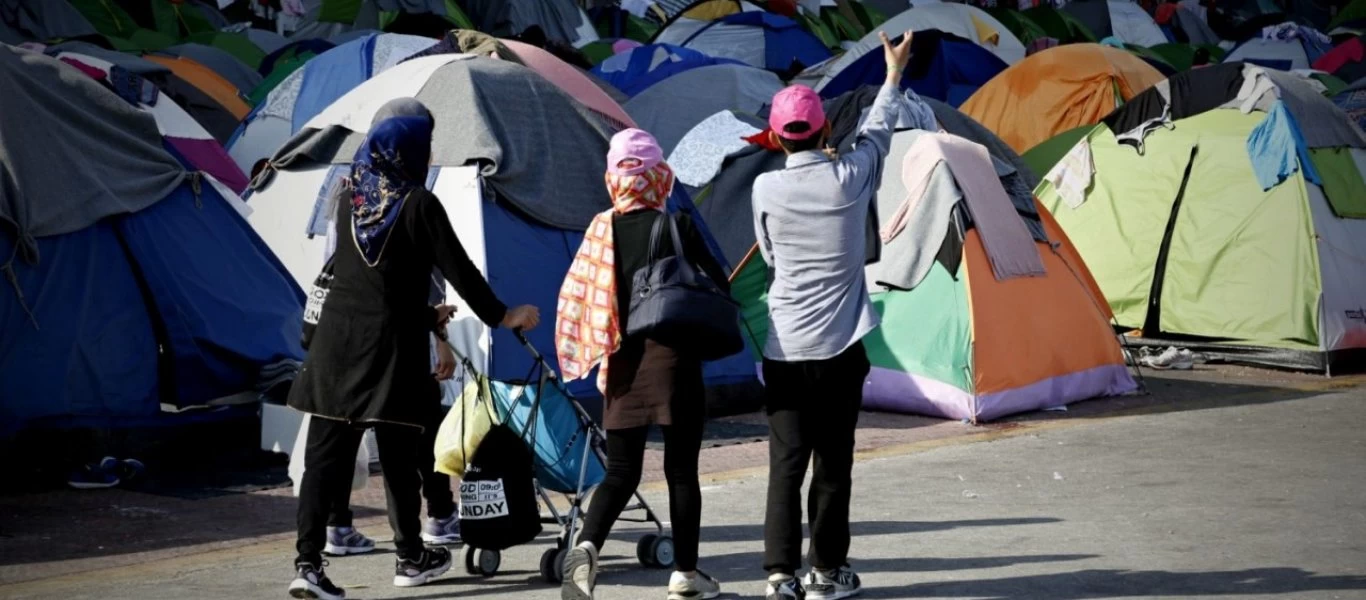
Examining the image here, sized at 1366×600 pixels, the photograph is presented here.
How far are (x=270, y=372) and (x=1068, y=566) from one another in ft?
14.6

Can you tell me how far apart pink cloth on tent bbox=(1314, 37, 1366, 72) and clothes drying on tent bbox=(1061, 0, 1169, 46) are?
6.44m

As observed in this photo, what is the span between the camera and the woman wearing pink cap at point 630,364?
20.1ft

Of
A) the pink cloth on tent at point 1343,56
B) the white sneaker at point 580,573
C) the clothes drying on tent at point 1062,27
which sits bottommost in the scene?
the white sneaker at point 580,573

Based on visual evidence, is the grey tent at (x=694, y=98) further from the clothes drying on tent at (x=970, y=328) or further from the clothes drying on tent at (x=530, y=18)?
the clothes drying on tent at (x=530, y=18)

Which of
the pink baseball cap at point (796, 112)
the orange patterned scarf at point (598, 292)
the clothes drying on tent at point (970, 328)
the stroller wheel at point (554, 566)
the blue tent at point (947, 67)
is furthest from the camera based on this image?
the blue tent at point (947, 67)

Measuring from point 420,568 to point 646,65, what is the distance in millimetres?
14670

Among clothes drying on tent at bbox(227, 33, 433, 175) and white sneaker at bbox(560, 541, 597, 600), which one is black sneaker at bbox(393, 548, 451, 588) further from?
clothes drying on tent at bbox(227, 33, 433, 175)

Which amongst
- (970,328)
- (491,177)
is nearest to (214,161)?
(491,177)

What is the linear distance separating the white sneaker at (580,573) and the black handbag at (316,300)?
1.25m

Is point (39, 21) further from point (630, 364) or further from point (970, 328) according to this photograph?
point (630, 364)

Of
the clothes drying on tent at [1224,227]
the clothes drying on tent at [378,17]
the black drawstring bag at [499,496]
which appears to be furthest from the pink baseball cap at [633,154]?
the clothes drying on tent at [378,17]

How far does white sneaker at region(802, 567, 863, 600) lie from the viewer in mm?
6258

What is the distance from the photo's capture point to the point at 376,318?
241 inches

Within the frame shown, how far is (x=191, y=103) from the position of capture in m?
17.8
